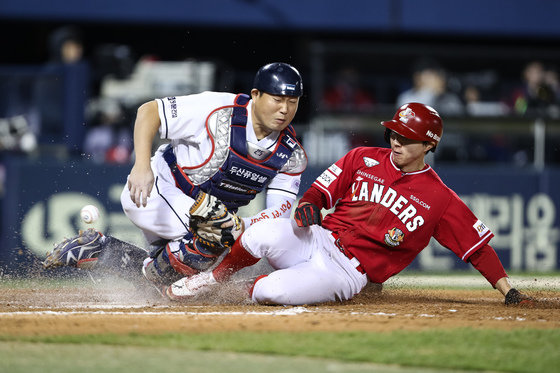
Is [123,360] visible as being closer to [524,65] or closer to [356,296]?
[356,296]

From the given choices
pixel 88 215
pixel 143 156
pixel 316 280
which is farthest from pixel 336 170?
pixel 88 215

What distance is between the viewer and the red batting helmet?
17.2ft

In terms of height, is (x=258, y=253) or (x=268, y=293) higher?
(x=258, y=253)

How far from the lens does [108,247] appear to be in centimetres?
592

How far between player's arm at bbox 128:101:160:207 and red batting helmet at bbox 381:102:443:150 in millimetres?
1484

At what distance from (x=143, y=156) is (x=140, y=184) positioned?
0.65 ft

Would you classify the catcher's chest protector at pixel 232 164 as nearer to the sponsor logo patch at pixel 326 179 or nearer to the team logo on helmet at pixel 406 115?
the sponsor logo patch at pixel 326 179

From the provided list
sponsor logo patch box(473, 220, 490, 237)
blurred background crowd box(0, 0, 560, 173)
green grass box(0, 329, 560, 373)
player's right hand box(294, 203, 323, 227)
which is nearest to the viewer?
green grass box(0, 329, 560, 373)

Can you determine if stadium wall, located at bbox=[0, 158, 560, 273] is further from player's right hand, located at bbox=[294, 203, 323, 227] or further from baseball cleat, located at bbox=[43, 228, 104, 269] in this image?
player's right hand, located at bbox=[294, 203, 323, 227]

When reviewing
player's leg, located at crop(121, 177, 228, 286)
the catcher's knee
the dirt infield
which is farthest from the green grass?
player's leg, located at crop(121, 177, 228, 286)

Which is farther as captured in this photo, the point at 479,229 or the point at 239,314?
the point at 479,229

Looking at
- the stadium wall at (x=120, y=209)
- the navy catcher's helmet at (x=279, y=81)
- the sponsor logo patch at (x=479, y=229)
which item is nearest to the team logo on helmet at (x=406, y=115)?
the navy catcher's helmet at (x=279, y=81)

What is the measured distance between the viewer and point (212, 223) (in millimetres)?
5211

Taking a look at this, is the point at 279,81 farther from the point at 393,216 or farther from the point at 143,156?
the point at 393,216
